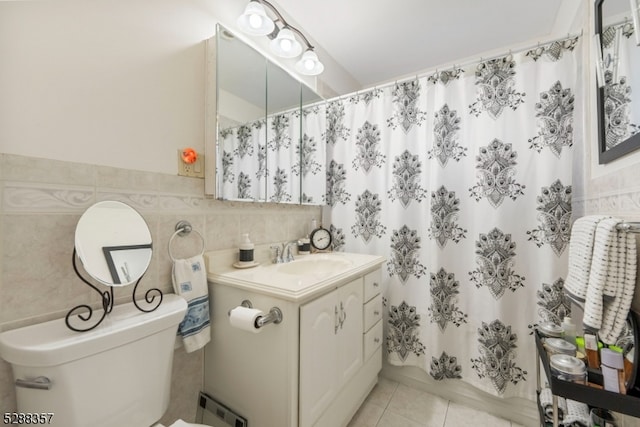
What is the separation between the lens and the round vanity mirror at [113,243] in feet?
2.46

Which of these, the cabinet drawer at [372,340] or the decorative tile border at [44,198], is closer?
the decorative tile border at [44,198]

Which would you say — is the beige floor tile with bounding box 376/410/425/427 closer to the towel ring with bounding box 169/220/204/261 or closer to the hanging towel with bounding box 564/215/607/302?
the hanging towel with bounding box 564/215/607/302

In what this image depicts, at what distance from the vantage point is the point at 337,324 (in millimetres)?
1139

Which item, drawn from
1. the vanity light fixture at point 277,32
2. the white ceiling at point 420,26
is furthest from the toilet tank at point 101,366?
the white ceiling at point 420,26

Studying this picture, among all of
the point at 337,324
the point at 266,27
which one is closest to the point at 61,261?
the point at 337,324

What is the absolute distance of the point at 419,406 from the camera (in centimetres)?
148

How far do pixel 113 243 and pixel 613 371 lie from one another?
1.57 metres

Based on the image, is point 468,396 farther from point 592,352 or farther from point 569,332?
point 592,352

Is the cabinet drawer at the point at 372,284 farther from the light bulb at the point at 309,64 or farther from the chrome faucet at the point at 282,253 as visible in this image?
the light bulb at the point at 309,64

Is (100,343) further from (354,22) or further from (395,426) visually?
(354,22)

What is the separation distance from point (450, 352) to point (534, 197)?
99 centimetres

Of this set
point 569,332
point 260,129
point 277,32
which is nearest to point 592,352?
point 569,332

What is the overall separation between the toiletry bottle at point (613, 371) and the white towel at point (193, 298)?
1360 millimetres

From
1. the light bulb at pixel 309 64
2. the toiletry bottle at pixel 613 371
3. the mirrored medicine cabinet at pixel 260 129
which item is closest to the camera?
the toiletry bottle at pixel 613 371
